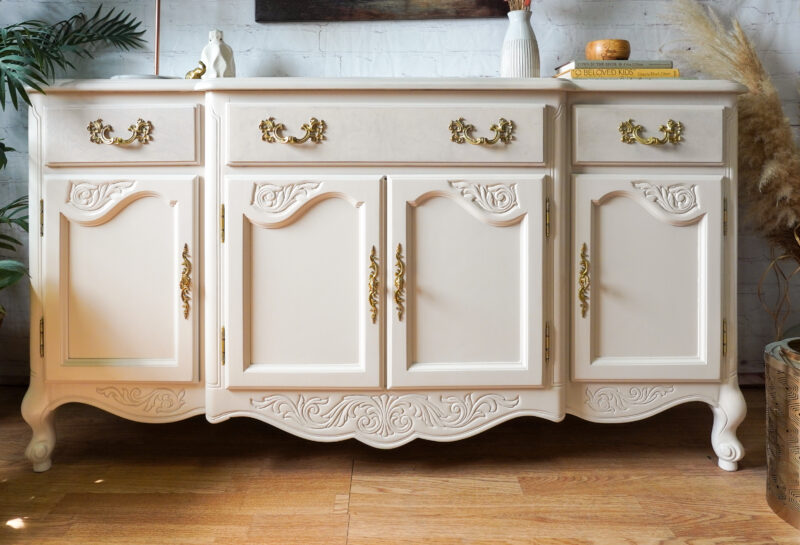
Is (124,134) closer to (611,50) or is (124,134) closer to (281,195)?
(281,195)

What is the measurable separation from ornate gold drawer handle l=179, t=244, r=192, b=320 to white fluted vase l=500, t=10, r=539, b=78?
944 mm

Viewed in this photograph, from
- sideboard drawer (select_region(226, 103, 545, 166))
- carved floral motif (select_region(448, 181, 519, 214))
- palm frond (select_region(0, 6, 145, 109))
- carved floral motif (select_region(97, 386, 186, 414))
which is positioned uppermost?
palm frond (select_region(0, 6, 145, 109))

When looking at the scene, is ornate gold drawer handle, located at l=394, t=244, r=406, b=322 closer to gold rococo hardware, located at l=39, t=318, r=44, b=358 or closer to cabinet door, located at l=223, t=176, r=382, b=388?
cabinet door, located at l=223, t=176, r=382, b=388

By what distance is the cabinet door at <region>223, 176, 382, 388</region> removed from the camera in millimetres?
1335

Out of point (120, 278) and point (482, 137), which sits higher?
point (482, 137)

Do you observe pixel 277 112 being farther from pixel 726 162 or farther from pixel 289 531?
pixel 726 162

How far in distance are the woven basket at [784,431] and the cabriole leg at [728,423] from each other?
0.12 metres

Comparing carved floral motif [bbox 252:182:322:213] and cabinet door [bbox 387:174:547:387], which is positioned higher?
carved floral motif [bbox 252:182:322:213]

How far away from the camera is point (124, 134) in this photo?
1347mm

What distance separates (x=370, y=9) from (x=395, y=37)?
11 centimetres

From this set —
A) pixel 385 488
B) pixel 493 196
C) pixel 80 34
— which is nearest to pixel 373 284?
pixel 493 196

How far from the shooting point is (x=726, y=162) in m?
1.38

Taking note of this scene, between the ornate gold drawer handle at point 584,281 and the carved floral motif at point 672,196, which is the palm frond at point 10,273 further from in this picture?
the carved floral motif at point 672,196

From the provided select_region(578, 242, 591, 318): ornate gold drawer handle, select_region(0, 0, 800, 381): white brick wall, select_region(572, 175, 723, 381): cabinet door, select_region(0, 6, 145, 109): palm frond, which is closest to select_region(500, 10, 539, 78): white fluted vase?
select_region(0, 0, 800, 381): white brick wall
